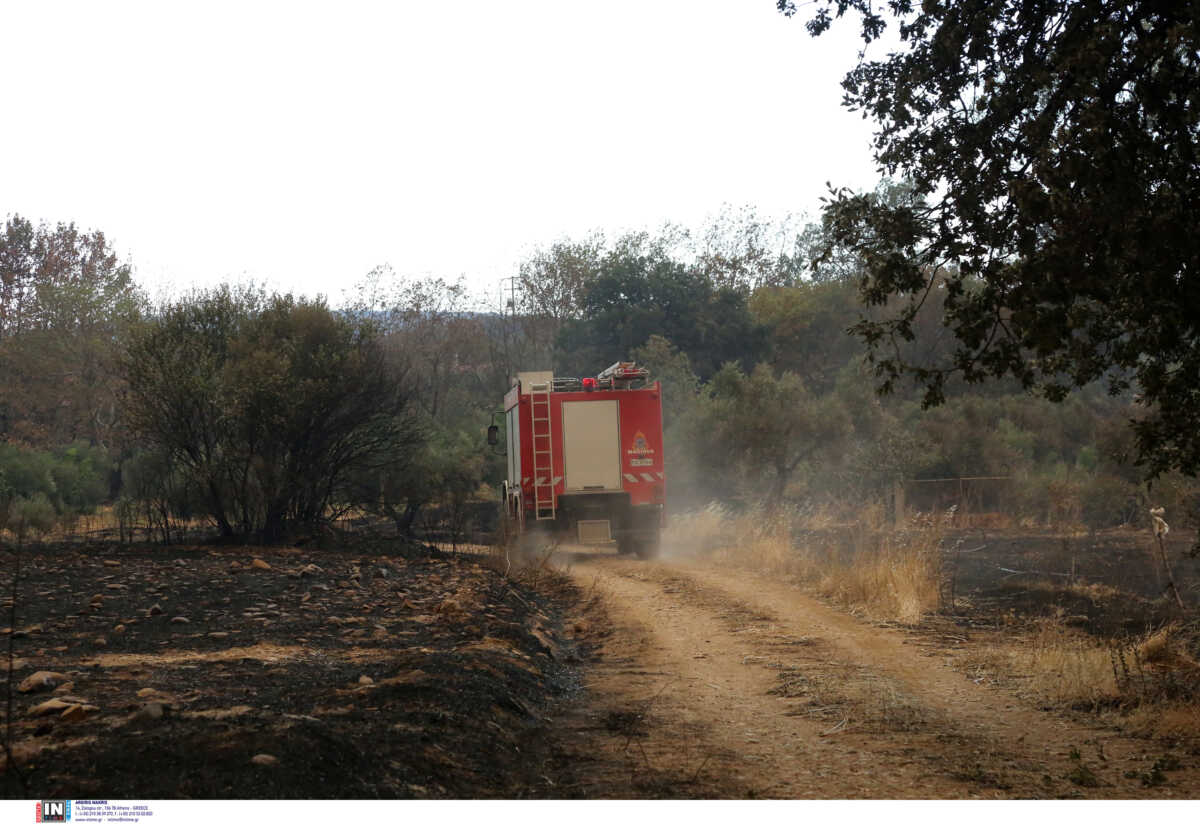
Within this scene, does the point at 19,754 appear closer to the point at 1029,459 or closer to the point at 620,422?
the point at 620,422

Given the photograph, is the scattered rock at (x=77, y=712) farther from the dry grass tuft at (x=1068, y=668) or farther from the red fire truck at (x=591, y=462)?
the red fire truck at (x=591, y=462)

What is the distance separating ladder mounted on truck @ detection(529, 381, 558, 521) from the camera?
21.5 metres

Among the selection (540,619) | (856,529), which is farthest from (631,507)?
(540,619)

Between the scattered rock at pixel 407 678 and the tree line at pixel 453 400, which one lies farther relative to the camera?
the tree line at pixel 453 400

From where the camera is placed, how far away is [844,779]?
607cm

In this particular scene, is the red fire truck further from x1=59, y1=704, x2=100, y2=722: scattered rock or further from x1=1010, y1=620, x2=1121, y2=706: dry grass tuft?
x1=59, y1=704, x2=100, y2=722: scattered rock

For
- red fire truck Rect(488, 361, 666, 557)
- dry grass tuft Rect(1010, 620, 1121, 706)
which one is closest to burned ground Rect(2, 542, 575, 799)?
dry grass tuft Rect(1010, 620, 1121, 706)

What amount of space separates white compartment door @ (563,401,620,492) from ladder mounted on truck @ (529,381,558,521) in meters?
0.31

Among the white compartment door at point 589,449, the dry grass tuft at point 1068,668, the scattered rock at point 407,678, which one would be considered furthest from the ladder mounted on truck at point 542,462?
the scattered rock at point 407,678

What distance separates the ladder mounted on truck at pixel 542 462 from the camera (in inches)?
846

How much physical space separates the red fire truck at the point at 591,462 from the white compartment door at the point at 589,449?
0.8 inches

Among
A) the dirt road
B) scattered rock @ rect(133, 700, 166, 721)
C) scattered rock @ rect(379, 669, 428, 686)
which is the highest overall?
scattered rock @ rect(133, 700, 166, 721)

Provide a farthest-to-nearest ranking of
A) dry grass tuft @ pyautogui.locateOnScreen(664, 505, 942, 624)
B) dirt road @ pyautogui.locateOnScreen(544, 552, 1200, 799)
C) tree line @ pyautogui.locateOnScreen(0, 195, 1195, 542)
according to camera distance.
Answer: tree line @ pyautogui.locateOnScreen(0, 195, 1195, 542), dry grass tuft @ pyautogui.locateOnScreen(664, 505, 942, 624), dirt road @ pyautogui.locateOnScreen(544, 552, 1200, 799)

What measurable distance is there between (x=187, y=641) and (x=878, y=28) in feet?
24.8
